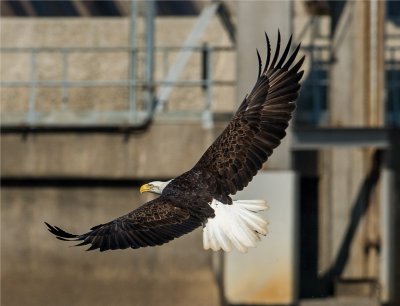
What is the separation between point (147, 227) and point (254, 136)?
3.41 ft

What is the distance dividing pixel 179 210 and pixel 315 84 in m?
5.96

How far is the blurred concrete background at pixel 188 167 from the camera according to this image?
1377 centimetres

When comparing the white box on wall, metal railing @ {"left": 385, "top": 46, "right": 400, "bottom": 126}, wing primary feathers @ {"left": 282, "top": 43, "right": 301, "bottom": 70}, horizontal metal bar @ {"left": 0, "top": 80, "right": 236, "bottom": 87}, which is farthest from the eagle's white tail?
metal railing @ {"left": 385, "top": 46, "right": 400, "bottom": 126}

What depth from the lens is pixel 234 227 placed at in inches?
396

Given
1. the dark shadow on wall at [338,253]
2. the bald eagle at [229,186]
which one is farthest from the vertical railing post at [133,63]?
the bald eagle at [229,186]

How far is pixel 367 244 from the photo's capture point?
14422 millimetres

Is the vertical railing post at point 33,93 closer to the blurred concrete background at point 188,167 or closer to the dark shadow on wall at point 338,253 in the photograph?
the blurred concrete background at point 188,167

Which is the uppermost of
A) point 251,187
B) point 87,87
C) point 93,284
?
point 87,87

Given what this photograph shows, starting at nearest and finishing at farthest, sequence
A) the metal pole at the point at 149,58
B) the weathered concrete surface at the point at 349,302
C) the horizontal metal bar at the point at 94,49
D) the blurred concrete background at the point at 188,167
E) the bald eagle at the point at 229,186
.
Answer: the bald eagle at the point at 229,186 → the blurred concrete background at the point at 188,167 → the weathered concrete surface at the point at 349,302 → the metal pole at the point at 149,58 → the horizontal metal bar at the point at 94,49

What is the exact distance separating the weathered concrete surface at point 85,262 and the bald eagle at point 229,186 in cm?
371

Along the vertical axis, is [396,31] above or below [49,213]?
above

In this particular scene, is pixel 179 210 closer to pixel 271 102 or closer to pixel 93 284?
pixel 271 102

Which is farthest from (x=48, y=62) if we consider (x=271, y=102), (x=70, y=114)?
(x=271, y=102)

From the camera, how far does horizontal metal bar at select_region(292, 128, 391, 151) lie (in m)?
A: 13.8
